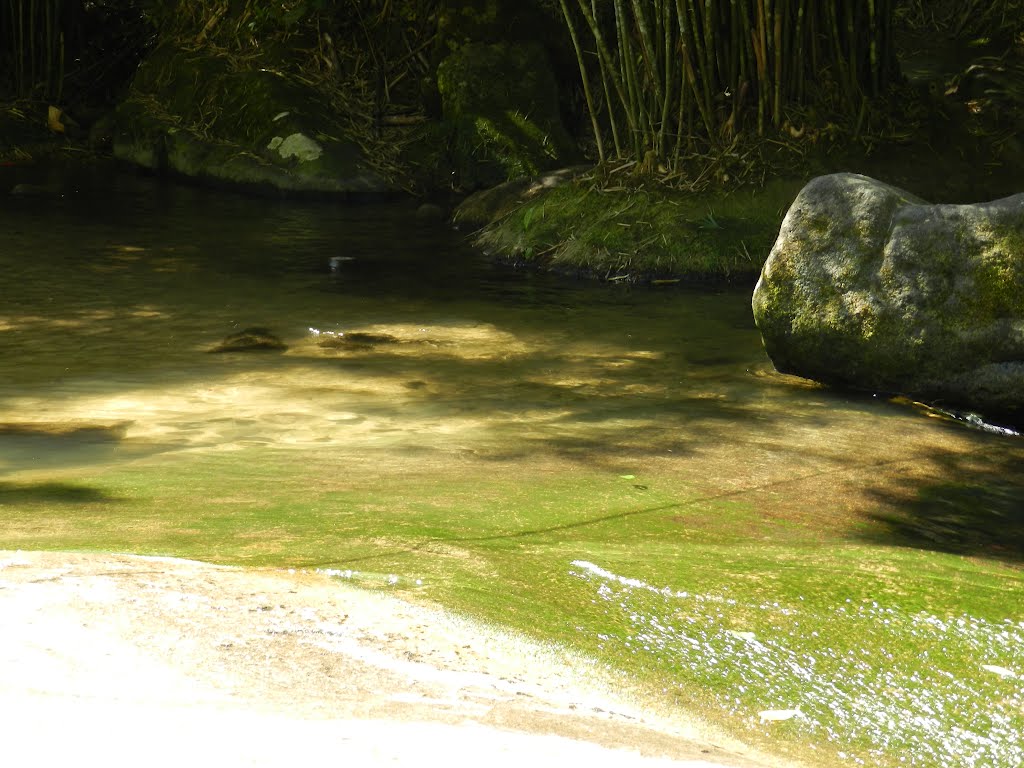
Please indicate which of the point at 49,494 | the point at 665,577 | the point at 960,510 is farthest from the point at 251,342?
the point at 665,577

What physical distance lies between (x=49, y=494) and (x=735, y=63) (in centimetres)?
503

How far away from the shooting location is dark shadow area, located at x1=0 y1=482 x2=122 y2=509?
2.78 meters

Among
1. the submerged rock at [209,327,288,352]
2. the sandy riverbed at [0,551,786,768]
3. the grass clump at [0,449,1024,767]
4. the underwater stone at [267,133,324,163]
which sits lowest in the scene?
the submerged rock at [209,327,288,352]

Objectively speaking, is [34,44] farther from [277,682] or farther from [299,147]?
[277,682]

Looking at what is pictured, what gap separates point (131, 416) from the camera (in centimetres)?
394

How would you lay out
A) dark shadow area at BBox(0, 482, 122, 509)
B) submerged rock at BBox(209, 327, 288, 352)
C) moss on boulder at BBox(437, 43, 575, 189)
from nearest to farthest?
dark shadow area at BBox(0, 482, 122, 509)
submerged rock at BBox(209, 327, 288, 352)
moss on boulder at BBox(437, 43, 575, 189)

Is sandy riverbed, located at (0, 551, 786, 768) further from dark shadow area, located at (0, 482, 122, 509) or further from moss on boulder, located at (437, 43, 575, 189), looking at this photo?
moss on boulder, located at (437, 43, 575, 189)

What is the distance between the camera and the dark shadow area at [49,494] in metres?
2.78

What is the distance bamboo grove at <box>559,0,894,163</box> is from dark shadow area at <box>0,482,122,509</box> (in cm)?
465

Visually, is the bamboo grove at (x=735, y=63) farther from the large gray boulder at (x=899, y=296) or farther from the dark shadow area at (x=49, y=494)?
the dark shadow area at (x=49, y=494)

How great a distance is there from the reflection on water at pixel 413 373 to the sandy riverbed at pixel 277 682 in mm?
1251

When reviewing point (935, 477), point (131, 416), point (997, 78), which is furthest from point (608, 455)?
point (997, 78)

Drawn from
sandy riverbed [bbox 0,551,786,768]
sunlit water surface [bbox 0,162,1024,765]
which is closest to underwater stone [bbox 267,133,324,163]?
sunlit water surface [bbox 0,162,1024,765]

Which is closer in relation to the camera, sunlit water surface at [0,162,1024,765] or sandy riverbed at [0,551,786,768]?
sandy riverbed at [0,551,786,768]
